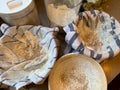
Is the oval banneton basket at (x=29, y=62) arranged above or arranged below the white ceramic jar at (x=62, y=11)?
below

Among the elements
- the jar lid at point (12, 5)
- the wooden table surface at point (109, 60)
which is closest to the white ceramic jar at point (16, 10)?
the jar lid at point (12, 5)

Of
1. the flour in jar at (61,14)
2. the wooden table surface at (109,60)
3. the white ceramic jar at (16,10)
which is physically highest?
the white ceramic jar at (16,10)

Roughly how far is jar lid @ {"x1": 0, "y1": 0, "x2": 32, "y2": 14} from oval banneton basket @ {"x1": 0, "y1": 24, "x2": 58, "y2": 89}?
43mm

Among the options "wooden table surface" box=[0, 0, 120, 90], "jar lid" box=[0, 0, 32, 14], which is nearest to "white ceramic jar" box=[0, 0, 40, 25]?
"jar lid" box=[0, 0, 32, 14]

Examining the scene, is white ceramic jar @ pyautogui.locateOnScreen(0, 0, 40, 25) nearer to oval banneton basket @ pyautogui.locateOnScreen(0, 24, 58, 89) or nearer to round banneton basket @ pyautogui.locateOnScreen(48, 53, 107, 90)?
oval banneton basket @ pyautogui.locateOnScreen(0, 24, 58, 89)

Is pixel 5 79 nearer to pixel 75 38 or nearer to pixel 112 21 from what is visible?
pixel 75 38

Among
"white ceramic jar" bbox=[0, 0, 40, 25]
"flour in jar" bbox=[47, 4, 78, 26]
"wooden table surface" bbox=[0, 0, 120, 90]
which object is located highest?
"white ceramic jar" bbox=[0, 0, 40, 25]

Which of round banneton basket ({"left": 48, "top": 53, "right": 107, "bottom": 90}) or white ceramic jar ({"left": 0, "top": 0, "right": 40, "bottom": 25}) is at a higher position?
white ceramic jar ({"left": 0, "top": 0, "right": 40, "bottom": 25})

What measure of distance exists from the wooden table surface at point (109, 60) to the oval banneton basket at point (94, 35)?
0.07 metres

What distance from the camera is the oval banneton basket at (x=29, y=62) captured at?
62 centimetres

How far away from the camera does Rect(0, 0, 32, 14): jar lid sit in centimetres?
66

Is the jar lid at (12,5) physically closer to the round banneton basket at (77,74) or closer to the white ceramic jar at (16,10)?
the white ceramic jar at (16,10)

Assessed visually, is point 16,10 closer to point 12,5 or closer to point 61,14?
point 12,5

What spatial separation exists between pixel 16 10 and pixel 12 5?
2 centimetres
